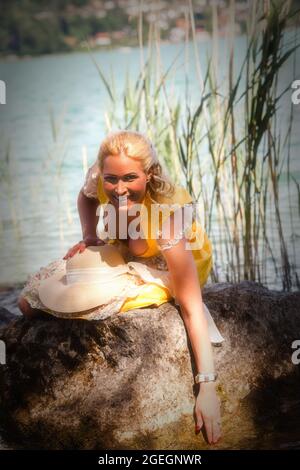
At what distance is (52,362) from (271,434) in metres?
0.58

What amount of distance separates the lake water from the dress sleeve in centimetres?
86

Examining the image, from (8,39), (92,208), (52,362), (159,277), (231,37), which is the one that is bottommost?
(52,362)

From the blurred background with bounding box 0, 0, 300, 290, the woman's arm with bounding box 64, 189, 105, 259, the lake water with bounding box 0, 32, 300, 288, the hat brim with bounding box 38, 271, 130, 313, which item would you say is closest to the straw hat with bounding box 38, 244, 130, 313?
the hat brim with bounding box 38, 271, 130, 313

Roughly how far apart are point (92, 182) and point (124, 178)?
258 mm

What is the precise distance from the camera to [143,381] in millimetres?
1795

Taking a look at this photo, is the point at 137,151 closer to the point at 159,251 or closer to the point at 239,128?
the point at 159,251

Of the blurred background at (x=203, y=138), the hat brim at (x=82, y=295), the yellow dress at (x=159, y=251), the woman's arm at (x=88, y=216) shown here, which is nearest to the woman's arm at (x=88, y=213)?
the woman's arm at (x=88, y=216)

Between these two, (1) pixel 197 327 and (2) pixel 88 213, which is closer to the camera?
(1) pixel 197 327

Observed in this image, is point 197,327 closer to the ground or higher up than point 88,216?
closer to the ground

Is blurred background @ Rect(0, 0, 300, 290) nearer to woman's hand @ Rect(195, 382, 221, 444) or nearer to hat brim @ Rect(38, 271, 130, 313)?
hat brim @ Rect(38, 271, 130, 313)

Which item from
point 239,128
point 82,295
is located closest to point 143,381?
point 82,295

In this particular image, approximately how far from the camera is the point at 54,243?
4.24 meters

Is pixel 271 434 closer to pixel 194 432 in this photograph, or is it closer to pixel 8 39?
pixel 194 432

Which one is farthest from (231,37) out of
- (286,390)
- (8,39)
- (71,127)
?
(8,39)
